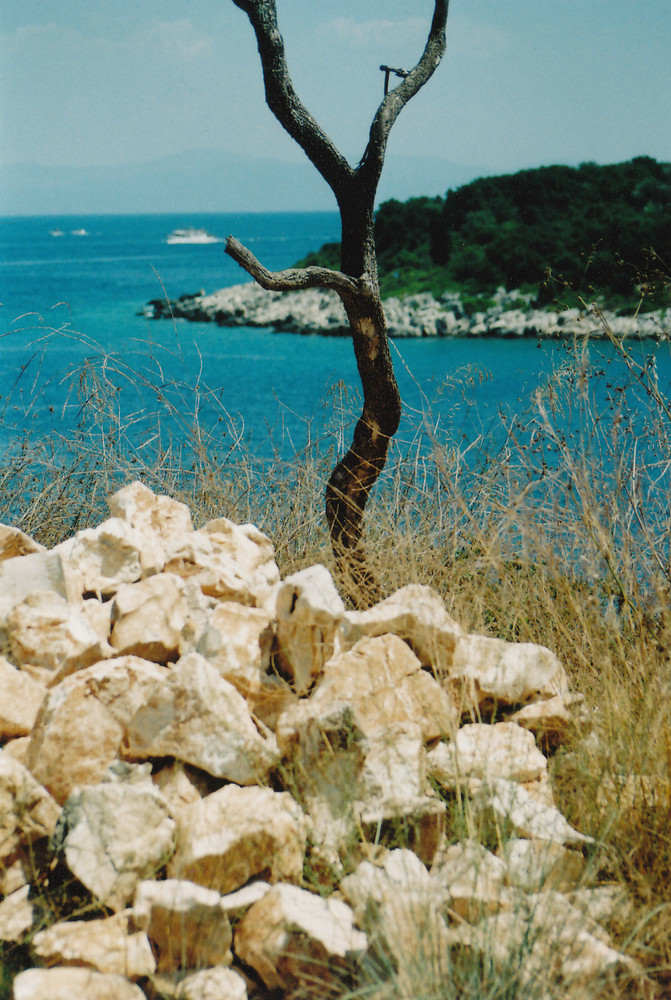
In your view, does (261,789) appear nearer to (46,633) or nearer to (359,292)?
(46,633)

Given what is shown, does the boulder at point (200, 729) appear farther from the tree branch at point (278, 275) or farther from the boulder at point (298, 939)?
the tree branch at point (278, 275)

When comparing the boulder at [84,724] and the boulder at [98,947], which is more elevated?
the boulder at [84,724]

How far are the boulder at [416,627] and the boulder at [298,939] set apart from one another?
0.88 meters

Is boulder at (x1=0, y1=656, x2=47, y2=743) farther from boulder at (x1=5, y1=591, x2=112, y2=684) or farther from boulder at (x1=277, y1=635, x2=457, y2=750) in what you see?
boulder at (x1=277, y1=635, x2=457, y2=750)

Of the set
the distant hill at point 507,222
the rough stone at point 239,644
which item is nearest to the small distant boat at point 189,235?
the distant hill at point 507,222

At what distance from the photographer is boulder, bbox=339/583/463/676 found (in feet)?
8.46

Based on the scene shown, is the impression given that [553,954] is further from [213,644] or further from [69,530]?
[69,530]

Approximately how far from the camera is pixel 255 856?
6.17ft

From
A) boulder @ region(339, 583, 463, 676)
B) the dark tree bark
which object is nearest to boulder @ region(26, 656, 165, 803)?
boulder @ region(339, 583, 463, 676)

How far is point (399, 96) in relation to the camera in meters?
4.46

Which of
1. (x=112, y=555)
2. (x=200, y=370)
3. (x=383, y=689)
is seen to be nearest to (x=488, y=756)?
(x=383, y=689)

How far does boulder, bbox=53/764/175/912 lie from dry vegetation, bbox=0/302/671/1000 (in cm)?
36

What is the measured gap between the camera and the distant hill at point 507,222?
24406mm

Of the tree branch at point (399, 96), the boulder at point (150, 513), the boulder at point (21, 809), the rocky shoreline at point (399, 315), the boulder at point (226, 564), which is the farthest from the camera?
the rocky shoreline at point (399, 315)
